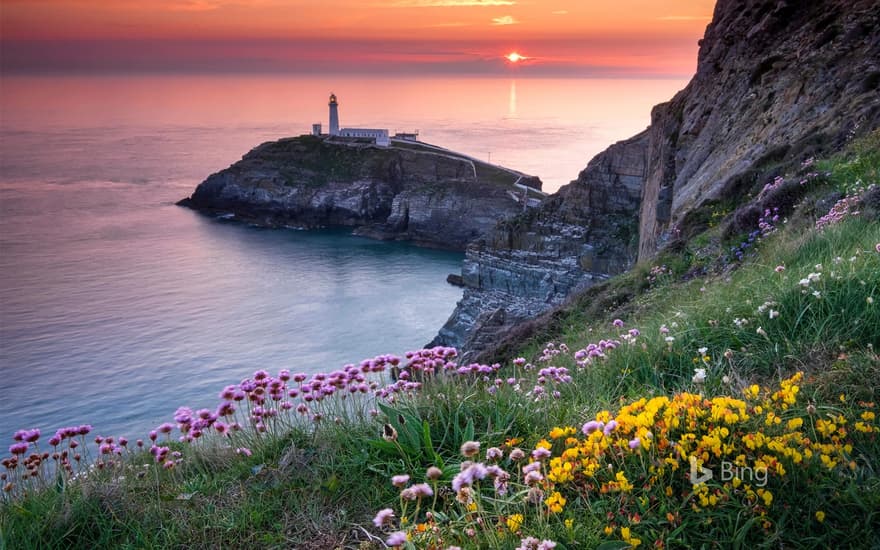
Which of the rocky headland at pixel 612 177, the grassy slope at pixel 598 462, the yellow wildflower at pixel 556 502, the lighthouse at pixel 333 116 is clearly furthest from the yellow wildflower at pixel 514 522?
the lighthouse at pixel 333 116

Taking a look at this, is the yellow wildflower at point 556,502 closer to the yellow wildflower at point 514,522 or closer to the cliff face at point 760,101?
the yellow wildflower at point 514,522

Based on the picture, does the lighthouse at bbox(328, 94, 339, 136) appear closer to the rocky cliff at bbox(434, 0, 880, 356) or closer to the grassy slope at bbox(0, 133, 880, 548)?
the rocky cliff at bbox(434, 0, 880, 356)

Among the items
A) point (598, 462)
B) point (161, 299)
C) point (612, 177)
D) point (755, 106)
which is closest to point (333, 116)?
point (161, 299)

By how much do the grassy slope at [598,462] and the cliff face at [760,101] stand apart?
335 inches

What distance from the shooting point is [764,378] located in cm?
390

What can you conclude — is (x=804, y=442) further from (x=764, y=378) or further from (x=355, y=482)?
(x=355, y=482)

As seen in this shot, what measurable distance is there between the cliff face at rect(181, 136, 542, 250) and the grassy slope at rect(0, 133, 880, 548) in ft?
216

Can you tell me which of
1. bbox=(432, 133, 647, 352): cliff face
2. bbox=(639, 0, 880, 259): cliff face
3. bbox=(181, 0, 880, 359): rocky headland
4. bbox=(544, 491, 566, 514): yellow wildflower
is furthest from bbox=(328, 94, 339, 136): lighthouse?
bbox=(544, 491, 566, 514): yellow wildflower

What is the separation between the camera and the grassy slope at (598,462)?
8.59ft

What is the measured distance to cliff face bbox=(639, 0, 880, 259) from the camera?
12.9m

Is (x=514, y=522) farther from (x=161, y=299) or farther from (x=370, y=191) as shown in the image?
(x=370, y=191)

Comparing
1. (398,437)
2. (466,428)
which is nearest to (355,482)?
(398,437)

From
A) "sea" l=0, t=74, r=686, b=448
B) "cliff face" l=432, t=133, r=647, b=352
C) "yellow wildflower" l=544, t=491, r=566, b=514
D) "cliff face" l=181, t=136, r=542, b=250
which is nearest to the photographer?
"yellow wildflower" l=544, t=491, r=566, b=514

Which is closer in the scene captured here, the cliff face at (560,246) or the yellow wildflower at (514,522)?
the yellow wildflower at (514,522)
